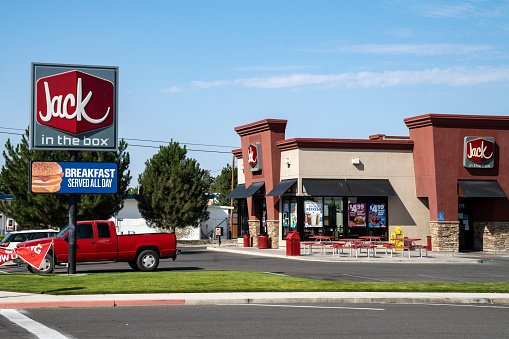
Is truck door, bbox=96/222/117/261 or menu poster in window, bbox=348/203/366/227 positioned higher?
menu poster in window, bbox=348/203/366/227

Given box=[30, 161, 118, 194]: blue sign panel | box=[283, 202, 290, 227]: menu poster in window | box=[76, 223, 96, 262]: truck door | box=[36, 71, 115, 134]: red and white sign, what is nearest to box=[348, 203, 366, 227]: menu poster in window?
box=[283, 202, 290, 227]: menu poster in window

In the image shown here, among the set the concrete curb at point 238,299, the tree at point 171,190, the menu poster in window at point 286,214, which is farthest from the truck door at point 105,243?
the tree at point 171,190

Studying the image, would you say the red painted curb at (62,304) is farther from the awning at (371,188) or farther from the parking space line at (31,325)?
the awning at (371,188)

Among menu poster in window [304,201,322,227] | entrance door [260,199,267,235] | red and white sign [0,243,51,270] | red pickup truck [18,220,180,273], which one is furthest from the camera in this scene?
entrance door [260,199,267,235]

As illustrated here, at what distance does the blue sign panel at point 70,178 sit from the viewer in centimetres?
2392

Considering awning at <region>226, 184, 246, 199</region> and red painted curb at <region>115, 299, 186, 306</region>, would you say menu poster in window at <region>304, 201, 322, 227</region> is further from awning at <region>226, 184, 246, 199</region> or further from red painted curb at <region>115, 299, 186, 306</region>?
red painted curb at <region>115, 299, 186, 306</region>

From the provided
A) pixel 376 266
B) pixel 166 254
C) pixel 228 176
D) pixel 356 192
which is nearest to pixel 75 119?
pixel 166 254

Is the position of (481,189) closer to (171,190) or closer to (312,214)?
(312,214)

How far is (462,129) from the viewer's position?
3991 cm

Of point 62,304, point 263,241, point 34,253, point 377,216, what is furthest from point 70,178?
point 377,216

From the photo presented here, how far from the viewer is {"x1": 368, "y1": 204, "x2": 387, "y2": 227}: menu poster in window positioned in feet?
135

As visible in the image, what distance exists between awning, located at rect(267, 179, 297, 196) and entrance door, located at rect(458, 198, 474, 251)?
Answer: 1044 centimetres

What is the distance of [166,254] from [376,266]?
366 inches

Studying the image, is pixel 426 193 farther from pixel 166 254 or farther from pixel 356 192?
pixel 166 254
